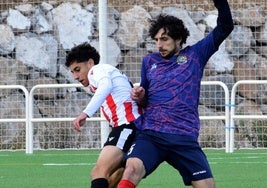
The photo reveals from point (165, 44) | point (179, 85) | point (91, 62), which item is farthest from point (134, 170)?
point (91, 62)

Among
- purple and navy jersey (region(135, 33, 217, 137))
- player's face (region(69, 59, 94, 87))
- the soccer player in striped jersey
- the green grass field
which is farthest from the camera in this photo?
the green grass field

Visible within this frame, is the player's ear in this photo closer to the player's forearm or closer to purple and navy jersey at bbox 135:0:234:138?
purple and navy jersey at bbox 135:0:234:138

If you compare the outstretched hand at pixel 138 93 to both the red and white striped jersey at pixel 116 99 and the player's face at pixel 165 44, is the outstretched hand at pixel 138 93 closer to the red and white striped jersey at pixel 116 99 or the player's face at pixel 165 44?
the player's face at pixel 165 44

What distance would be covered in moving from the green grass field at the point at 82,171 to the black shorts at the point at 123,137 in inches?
96.7

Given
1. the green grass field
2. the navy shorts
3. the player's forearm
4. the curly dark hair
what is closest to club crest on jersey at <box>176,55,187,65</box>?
the curly dark hair

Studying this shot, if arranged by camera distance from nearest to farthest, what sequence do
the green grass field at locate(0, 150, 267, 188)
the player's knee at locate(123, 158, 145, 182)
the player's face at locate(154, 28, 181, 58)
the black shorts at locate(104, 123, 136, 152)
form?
1. the player's knee at locate(123, 158, 145, 182)
2. the player's face at locate(154, 28, 181, 58)
3. the black shorts at locate(104, 123, 136, 152)
4. the green grass field at locate(0, 150, 267, 188)

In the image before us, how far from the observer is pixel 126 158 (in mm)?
9016

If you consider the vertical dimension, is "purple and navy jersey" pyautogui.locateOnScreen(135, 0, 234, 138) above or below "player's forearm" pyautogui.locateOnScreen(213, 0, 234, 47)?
below

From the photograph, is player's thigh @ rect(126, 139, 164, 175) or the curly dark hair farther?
the curly dark hair

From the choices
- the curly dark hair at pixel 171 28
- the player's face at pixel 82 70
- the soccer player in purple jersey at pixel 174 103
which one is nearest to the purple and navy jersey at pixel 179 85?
the soccer player in purple jersey at pixel 174 103

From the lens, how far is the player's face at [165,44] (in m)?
9.06

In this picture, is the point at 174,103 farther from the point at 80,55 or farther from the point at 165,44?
the point at 80,55

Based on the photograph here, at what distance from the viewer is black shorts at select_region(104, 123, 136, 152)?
9.40 metres

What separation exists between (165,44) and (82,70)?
3.30ft
